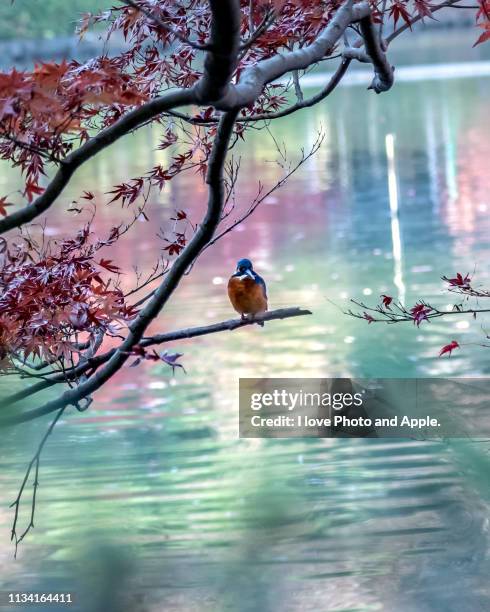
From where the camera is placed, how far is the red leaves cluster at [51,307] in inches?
101

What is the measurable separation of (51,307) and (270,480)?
249cm

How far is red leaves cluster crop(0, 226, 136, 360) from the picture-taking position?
2572mm

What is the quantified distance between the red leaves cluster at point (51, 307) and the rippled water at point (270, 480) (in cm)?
155

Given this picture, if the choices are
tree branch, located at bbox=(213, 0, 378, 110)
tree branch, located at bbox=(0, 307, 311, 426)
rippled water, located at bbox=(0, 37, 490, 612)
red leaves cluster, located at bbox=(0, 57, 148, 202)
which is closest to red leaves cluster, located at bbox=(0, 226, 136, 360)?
tree branch, located at bbox=(0, 307, 311, 426)

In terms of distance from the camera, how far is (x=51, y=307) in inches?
102

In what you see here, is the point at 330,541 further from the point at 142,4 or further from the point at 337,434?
the point at 142,4

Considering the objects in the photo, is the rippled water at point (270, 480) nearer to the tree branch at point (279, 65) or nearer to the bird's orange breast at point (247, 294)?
the bird's orange breast at point (247, 294)

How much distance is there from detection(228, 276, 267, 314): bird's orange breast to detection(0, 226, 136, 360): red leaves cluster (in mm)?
332

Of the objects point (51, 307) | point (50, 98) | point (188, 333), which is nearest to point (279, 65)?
point (50, 98)

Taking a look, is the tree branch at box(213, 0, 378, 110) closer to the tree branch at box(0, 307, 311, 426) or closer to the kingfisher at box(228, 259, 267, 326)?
the tree branch at box(0, 307, 311, 426)

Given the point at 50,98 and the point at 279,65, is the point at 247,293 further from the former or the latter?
the point at 50,98

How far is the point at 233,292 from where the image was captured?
2.87 metres

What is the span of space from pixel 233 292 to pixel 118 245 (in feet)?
25.3

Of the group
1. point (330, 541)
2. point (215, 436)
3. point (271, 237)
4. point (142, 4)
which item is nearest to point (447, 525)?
point (330, 541)
